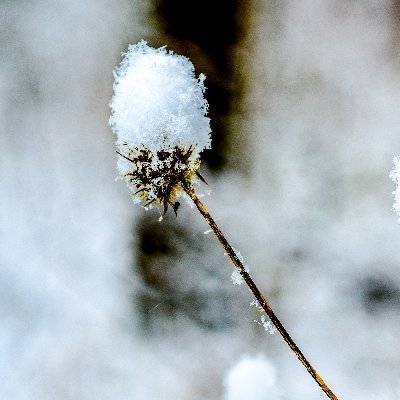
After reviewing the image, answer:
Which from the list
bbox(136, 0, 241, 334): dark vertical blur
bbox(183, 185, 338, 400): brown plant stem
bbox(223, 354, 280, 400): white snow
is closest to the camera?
bbox(183, 185, 338, 400): brown plant stem

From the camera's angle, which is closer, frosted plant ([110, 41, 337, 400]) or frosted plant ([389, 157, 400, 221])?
frosted plant ([110, 41, 337, 400])

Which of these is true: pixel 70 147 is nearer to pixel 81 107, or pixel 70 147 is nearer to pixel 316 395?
pixel 81 107

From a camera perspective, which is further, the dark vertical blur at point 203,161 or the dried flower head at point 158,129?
the dark vertical blur at point 203,161

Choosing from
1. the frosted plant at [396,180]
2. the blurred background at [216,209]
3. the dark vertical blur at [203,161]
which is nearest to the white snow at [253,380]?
the blurred background at [216,209]

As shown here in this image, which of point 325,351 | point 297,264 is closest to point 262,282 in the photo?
point 297,264

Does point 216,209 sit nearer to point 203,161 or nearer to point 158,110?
point 203,161

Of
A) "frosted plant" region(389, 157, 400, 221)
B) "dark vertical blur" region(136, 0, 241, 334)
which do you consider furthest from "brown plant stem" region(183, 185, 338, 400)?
"frosted plant" region(389, 157, 400, 221)

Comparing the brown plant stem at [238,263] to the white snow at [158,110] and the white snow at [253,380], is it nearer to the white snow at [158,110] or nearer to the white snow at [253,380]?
the white snow at [158,110]

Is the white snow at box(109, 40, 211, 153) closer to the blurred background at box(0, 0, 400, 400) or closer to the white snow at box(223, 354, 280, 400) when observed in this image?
the blurred background at box(0, 0, 400, 400)
